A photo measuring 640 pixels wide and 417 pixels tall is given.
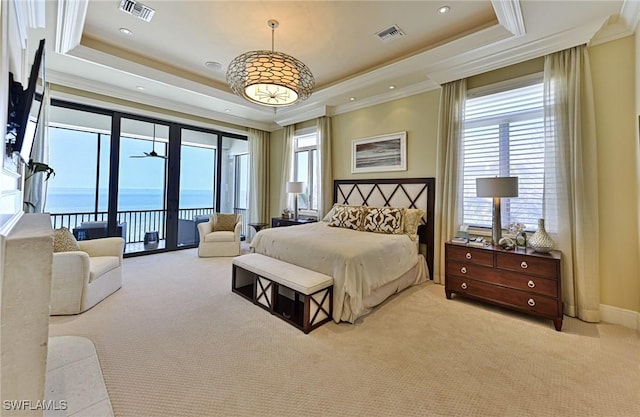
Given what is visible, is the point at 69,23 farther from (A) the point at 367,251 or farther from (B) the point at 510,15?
(B) the point at 510,15

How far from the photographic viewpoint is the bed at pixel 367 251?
2740 millimetres

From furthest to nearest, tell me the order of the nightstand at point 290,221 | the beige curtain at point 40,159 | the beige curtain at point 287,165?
the beige curtain at point 287,165
the nightstand at point 290,221
the beige curtain at point 40,159

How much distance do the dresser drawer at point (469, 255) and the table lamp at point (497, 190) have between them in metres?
0.24

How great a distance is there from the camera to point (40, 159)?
3961mm

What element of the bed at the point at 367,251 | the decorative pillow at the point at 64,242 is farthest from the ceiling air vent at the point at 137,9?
the bed at the point at 367,251

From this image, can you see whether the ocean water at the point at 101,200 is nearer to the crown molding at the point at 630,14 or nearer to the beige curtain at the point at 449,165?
the beige curtain at the point at 449,165

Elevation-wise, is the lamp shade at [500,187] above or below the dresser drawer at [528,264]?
above

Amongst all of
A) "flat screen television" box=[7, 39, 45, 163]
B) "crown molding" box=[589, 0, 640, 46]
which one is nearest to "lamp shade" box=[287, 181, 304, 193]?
"flat screen television" box=[7, 39, 45, 163]

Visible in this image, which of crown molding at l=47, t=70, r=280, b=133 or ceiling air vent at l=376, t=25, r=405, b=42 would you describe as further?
crown molding at l=47, t=70, r=280, b=133

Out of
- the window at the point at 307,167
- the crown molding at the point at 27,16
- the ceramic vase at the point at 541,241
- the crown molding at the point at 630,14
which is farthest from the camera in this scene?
the window at the point at 307,167

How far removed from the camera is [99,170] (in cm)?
496

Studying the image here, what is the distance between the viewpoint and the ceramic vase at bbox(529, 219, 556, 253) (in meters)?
2.82

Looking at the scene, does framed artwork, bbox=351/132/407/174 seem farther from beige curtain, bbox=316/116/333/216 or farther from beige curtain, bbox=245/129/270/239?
beige curtain, bbox=245/129/270/239

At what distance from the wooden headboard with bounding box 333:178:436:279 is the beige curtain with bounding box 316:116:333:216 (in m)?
0.13
